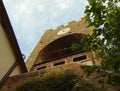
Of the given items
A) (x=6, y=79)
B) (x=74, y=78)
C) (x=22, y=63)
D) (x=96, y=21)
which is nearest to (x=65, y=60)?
(x=22, y=63)

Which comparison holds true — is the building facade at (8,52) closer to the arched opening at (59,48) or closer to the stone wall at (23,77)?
the stone wall at (23,77)

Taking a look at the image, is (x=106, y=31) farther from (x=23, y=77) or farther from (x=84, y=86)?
(x=23, y=77)

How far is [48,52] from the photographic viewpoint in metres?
21.1

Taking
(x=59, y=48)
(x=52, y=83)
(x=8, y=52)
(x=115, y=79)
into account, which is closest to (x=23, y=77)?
(x=52, y=83)

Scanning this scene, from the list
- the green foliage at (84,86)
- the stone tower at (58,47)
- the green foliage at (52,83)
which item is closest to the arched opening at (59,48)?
the stone tower at (58,47)

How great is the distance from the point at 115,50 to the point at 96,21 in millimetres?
908

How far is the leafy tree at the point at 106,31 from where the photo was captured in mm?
7664

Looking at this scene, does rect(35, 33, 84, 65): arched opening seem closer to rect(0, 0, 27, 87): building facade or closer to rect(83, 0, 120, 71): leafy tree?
rect(0, 0, 27, 87): building facade

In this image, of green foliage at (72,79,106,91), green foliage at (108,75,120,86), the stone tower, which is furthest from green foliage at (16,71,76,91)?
the stone tower

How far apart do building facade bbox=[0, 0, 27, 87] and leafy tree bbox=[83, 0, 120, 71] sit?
12.6ft

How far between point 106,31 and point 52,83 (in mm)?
2246

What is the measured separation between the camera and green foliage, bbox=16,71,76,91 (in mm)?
8734

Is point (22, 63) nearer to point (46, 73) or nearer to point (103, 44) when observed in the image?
point (46, 73)

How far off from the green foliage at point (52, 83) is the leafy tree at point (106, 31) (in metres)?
1.30
